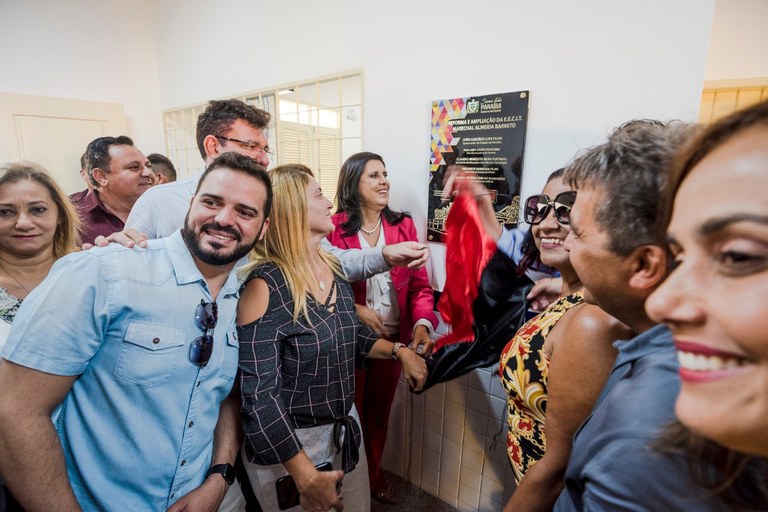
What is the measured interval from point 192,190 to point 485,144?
158cm


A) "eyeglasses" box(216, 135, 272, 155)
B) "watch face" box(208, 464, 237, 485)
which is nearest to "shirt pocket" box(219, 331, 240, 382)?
"watch face" box(208, 464, 237, 485)

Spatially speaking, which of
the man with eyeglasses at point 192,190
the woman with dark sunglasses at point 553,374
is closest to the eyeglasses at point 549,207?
the woman with dark sunglasses at point 553,374

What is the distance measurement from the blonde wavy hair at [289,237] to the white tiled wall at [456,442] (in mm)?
1200

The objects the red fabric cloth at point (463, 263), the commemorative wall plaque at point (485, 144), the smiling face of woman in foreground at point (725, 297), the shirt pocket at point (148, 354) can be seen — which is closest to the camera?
the smiling face of woman in foreground at point (725, 297)

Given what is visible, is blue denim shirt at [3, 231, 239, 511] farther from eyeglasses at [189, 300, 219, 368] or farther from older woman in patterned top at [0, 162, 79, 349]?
older woman in patterned top at [0, 162, 79, 349]

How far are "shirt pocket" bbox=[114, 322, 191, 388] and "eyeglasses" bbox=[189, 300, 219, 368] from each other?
Result: 0.04m

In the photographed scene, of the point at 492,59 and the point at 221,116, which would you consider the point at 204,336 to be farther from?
the point at 492,59

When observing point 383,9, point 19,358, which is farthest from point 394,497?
point 383,9

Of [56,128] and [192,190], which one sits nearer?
[192,190]

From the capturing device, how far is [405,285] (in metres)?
2.16

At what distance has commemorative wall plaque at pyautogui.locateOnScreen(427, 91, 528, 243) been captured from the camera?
1.74 m

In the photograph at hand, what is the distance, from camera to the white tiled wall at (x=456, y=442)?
1979 millimetres

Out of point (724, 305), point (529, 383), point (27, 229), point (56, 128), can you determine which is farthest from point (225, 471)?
point (56, 128)

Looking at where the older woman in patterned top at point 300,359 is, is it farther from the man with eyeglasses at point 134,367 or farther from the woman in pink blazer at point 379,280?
the woman in pink blazer at point 379,280
